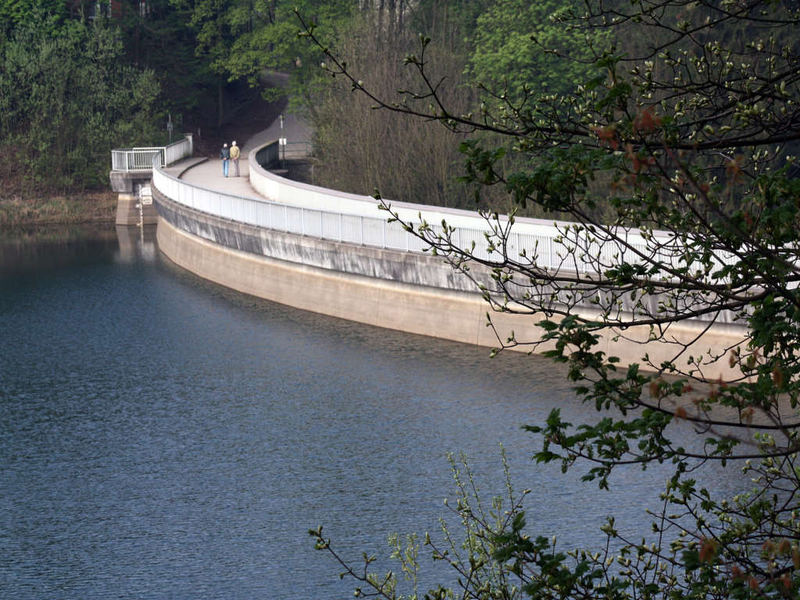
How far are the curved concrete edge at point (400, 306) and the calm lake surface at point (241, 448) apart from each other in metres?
0.62

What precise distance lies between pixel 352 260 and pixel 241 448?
1196cm

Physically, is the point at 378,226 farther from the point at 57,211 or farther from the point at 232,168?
the point at 57,211

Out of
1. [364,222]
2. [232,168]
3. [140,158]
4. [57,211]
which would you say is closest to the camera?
[364,222]

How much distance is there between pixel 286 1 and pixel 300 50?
171 inches

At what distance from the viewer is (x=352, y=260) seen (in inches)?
1291

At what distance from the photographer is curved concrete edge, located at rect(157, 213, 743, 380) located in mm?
25656

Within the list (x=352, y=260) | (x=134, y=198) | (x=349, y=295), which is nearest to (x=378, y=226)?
(x=352, y=260)

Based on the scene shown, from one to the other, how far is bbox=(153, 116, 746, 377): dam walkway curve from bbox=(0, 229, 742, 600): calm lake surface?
2.77 feet

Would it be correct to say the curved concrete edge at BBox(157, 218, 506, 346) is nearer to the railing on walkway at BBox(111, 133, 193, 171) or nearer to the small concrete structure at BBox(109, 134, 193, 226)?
the small concrete structure at BBox(109, 134, 193, 226)

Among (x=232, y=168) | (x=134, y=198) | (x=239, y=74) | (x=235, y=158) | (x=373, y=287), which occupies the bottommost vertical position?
(x=134, y=198)

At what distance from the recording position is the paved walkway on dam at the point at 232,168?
158 feet

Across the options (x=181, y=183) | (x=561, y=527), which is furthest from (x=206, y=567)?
(x=181, y=183)

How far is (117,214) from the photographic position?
5528 centimetres

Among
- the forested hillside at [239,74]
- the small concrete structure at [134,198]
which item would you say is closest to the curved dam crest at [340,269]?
the forested hillside at [239,74]
